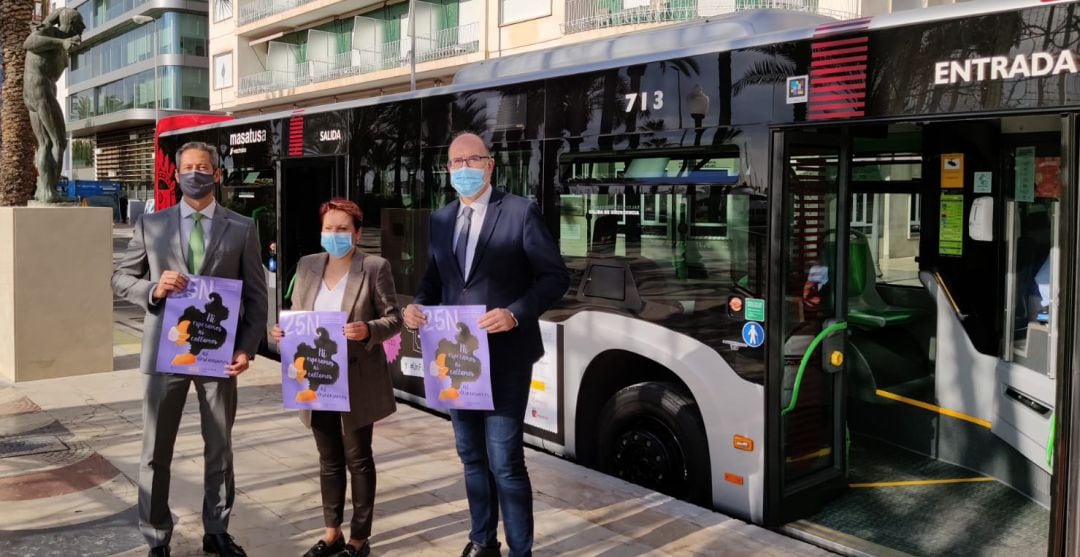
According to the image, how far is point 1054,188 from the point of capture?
18.8 ft

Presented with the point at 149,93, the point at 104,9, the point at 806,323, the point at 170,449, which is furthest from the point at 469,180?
the point at 104,9

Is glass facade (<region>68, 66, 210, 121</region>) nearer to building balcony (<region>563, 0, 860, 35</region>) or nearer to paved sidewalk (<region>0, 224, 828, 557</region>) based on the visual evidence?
building balcony (<region>563, 0, 860, 35</region>)

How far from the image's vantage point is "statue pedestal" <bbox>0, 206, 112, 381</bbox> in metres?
8.73

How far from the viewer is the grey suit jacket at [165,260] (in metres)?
4.16

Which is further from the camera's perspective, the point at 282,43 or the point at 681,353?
the point at 282,43

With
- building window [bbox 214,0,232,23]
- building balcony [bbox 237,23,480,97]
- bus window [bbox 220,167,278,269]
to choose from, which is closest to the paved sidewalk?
bus window [bbox 220,167,278,269]

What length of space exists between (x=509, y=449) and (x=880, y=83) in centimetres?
255

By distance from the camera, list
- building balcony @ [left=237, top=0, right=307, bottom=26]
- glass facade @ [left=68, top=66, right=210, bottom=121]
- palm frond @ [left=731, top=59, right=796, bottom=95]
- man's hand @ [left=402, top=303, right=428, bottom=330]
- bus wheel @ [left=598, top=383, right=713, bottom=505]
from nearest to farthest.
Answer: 1. man's hand @ [left=402, top=303, right=428, bottom=330]
2. palm frond @ [left=731, top=59, right=796, bottom=95]
3. bus wheel @ [left=598, top=383, right=713, bottom=505]
4. building balcony @ [left=237, top=0, right=307, bottom=26]
5. glass facade @ [left=68, top=66, right=210, bottom=121]

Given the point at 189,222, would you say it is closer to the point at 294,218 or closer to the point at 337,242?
the point at 337,242

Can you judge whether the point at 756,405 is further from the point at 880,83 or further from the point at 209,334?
the point at 209,334

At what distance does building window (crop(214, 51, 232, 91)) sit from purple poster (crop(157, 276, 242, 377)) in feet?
148

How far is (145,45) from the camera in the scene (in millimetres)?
58562

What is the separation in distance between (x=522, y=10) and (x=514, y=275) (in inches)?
1070

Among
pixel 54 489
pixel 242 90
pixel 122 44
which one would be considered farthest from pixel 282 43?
pixel 54 489
